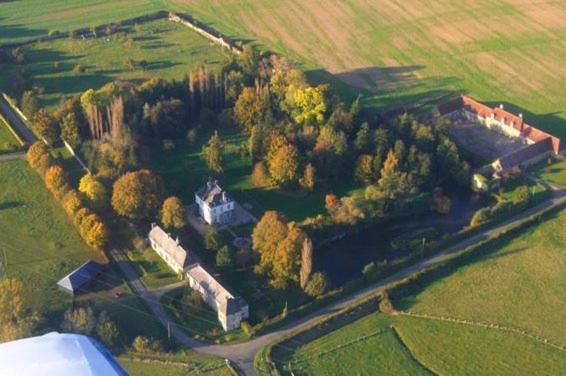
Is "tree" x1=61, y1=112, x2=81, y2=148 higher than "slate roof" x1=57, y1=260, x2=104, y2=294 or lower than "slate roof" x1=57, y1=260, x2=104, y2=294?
higher

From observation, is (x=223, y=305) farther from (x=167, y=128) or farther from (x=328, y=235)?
(x=167, y=128)

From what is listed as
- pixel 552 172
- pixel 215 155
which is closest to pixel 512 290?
pixel 552 172

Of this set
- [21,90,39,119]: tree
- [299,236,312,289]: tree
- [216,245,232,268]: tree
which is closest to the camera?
[299,236,312,289]: tree

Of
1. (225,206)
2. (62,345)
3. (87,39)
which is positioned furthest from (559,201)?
(87,39)

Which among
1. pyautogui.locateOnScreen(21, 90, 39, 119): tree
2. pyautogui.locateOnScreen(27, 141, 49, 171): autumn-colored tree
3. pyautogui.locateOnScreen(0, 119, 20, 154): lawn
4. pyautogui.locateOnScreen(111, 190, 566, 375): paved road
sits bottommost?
pyautogui.locateOnScreen(111, 190, 566, 375): paved road

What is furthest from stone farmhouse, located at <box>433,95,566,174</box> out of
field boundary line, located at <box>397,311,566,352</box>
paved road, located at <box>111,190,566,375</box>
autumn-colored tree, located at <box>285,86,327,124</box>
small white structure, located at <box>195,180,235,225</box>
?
small white structure, located at <box>195,180,235,225</box>

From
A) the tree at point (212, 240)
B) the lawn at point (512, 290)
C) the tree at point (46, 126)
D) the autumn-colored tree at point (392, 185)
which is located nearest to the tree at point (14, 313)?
the tree at point (212, 240)

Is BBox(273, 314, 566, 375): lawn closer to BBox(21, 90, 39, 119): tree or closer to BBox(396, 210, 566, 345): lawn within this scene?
BBox(396, 210, 566, 345): lawn
